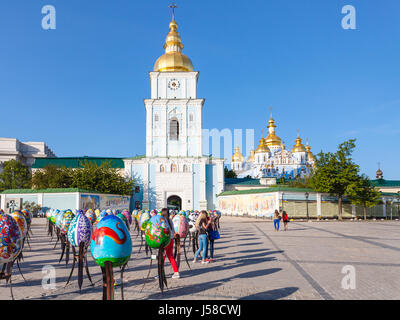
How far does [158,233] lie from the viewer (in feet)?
24.4

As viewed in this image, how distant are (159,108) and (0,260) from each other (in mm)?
42239

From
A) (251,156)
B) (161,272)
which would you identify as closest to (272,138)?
(251,156)

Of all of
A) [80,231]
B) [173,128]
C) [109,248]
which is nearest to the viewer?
[109,248]

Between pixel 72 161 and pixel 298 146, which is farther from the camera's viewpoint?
pixel 298 146

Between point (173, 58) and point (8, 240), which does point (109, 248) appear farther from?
point (173, 58)

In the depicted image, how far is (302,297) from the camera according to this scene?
6.56 m

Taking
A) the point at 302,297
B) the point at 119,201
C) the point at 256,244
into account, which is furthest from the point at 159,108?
the point at 302,297

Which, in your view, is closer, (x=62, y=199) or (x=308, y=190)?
(x=62, y=199)

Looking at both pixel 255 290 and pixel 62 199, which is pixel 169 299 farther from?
pixel 62 199

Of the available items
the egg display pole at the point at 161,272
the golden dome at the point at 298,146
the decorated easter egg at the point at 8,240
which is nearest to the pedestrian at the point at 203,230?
the egg display pole at the point at 161,272

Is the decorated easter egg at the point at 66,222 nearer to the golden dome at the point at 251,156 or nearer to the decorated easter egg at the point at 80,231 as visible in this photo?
the decorated easter egg at the point at 80,231

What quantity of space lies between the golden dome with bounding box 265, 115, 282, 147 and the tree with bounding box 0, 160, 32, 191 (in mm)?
67908

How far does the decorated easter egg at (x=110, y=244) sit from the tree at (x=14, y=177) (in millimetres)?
46119

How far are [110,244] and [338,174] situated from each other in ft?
112
